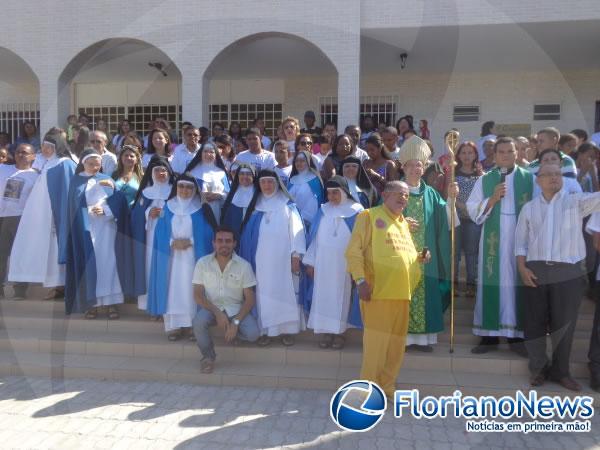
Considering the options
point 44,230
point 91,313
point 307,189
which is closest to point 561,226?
point 307,189

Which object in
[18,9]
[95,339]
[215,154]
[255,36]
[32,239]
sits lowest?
[95,339]

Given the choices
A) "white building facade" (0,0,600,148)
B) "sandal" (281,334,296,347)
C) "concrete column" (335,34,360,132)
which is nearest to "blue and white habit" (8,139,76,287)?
"sandal" (281,334,296,347)

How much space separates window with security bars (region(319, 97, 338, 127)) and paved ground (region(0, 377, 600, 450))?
946 cm

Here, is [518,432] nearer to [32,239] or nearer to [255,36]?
[32,239]

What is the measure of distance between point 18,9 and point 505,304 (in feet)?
35.7

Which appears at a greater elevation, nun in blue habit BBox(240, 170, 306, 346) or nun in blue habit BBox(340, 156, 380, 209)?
nun in blue habit BBox(340, 156, 380, 209)

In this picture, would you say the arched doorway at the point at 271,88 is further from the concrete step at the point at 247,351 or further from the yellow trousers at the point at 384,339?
the yellow trousers at the point at 384,339

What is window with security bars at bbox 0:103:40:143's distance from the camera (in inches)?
568

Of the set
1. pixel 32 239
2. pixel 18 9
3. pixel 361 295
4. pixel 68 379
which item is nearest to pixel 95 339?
pixel 68 379

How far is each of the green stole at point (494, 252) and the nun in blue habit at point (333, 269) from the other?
1.22 meters

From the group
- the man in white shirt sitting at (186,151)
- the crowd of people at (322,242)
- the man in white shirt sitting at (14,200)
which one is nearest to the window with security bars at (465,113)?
the crowd of people at (322,242)

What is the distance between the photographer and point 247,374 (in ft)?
16.1

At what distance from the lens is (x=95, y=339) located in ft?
18.3

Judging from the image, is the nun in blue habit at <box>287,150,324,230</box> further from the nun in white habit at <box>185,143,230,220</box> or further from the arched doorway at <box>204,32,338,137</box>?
the arched doorway at <box>204,32,338,137</box>
